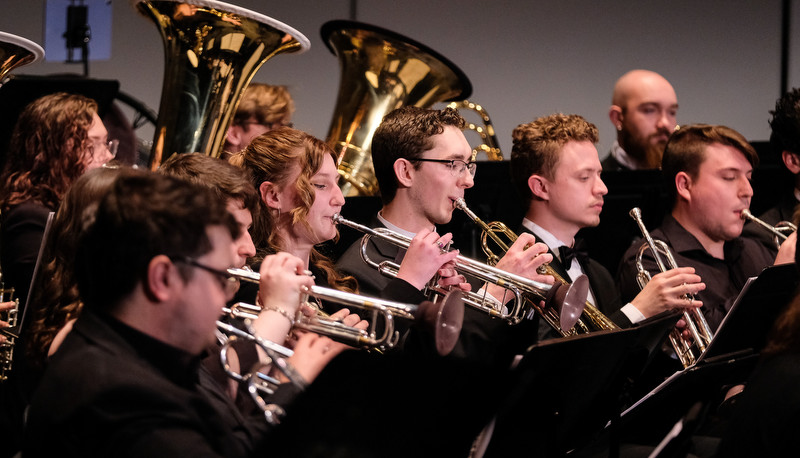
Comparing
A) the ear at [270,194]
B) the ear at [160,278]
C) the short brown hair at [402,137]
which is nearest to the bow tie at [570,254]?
the short brown hair at [402,137]

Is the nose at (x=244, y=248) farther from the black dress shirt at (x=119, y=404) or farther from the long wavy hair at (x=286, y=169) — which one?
the black dress shirt at (x=119, y=404)

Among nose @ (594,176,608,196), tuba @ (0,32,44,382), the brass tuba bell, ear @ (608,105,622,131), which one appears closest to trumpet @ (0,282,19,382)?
tuba @ (0,32,44,382)

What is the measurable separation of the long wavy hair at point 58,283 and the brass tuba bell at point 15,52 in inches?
32.7

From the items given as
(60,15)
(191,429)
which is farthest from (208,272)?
(60,15)

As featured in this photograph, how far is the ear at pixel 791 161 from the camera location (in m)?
4.18

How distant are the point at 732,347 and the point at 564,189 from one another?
1097 mm

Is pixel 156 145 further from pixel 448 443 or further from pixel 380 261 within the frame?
pixel 448 443

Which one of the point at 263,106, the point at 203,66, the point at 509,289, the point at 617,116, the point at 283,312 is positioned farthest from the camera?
the point at 617,116

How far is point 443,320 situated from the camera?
7.11 feet

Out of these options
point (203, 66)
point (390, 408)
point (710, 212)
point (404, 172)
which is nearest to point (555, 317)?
point (404, 172)

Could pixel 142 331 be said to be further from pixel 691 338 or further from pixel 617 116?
pixel 617 116

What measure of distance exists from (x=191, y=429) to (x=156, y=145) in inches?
83.8

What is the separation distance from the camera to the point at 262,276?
2119mm

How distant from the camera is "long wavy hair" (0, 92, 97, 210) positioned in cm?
313
